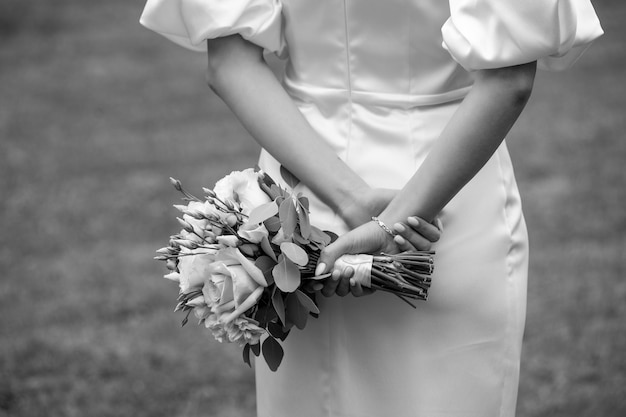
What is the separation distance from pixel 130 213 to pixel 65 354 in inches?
67.9

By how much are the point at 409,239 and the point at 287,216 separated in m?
→ 0.29

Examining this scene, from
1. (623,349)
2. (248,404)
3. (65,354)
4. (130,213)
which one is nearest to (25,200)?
(130,213)

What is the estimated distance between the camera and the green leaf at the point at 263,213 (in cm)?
179

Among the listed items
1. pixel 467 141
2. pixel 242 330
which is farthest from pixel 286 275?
pixel 467 141

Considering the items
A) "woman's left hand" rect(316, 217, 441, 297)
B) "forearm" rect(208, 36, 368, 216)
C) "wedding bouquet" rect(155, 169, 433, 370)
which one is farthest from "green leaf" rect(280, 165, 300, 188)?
"woman's left hand" rect(316, 217, 441, 297)

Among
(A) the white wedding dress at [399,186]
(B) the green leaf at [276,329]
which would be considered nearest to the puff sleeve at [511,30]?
(A) the white wedding dress at [399,186]

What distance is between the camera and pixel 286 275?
1775mm

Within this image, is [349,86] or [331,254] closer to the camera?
[331,254]

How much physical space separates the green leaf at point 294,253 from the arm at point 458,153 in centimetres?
6

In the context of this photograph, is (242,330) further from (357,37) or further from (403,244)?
(357,37)

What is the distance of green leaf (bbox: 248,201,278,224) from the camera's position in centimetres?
179

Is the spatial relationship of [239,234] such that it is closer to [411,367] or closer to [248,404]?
[411,367]

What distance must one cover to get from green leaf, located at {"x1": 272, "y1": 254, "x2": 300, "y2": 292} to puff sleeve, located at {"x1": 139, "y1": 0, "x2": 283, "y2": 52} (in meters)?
0.56

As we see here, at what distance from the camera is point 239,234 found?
1.81 meters
